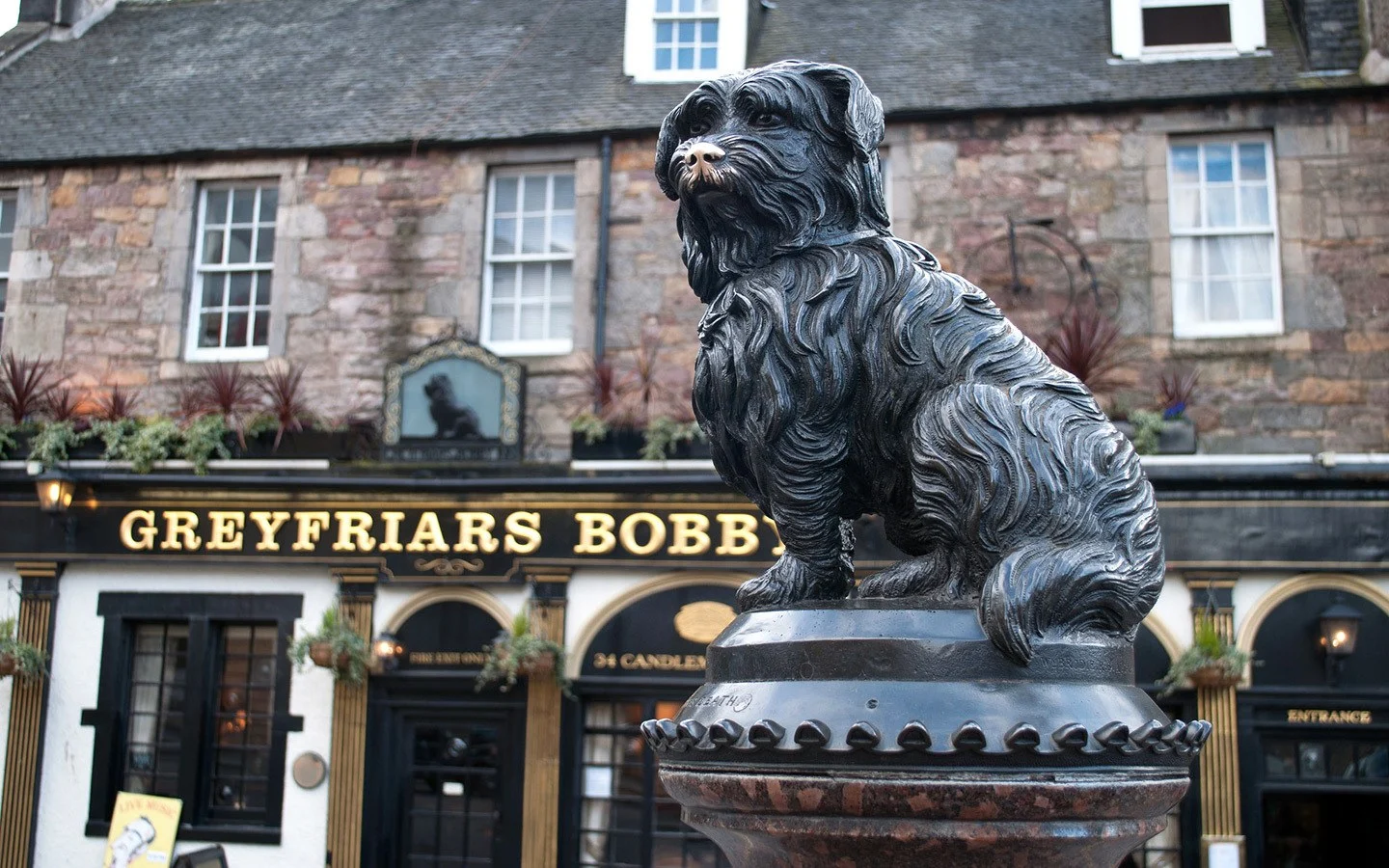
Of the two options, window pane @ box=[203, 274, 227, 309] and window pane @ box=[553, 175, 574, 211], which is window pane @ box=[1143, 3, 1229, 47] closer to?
window pane @ box=[553, 175, 574, 211]

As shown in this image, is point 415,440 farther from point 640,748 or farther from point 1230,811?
point 1230,811

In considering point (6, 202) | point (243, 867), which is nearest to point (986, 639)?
point (243, 867)

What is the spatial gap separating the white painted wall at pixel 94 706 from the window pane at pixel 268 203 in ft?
10.5

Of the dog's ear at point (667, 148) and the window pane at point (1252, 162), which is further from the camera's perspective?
the window pane at point (1252, 162)

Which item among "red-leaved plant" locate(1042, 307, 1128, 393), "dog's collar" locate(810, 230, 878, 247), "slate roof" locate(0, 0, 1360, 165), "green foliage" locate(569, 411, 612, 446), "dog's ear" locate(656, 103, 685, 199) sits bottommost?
"dog's collar" locate(810, 230, 878, 247)

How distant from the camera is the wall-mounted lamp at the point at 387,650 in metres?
10.8

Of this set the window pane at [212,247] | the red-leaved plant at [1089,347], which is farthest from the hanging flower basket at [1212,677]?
the window pane at [212,247]

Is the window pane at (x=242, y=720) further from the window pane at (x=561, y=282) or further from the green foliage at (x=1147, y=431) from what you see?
the green foliage at (x=1147, y=431)

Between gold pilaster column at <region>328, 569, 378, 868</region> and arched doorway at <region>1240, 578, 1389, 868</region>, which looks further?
gold pilaster column at <region>328, 569, 378, 868</region>

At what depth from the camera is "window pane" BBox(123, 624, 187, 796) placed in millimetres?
11469

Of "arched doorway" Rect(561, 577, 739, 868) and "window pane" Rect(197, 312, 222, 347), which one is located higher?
"window pane" Rect(197, 312, 222, 347)

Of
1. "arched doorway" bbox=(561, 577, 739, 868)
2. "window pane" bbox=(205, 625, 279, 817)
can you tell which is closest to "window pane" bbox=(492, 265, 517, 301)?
"arched doorway" bbox=(561, 577, 739, 868)

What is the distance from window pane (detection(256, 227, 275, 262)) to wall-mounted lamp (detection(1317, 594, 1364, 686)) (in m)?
9.18

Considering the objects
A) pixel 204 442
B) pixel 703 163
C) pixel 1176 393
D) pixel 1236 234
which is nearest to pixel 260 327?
pixel 204 442
